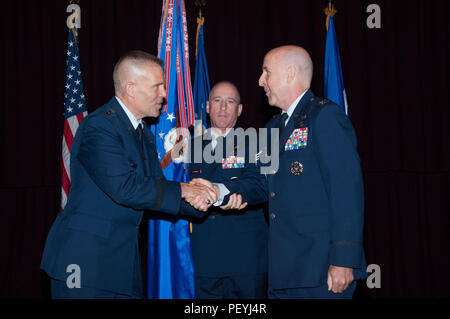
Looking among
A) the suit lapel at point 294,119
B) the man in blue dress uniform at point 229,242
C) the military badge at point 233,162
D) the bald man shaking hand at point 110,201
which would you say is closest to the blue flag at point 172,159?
the man in blue dress uniform at point 229,242

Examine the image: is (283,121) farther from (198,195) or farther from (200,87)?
(200,87)

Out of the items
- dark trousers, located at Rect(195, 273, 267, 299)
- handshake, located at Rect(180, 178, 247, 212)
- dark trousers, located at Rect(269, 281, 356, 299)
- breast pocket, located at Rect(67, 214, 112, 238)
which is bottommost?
dark trousers, located at Rect(195, 273, 267, 299)

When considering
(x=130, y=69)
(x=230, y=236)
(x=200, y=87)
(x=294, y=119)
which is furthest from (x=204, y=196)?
(x=200, y=87)

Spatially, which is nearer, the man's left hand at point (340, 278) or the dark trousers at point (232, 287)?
the man's left hand at point (340, 278)

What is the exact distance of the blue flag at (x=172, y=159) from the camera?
3.42 metres

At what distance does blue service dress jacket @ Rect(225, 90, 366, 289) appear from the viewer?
79.4 inches

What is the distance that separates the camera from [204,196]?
2.79 meters

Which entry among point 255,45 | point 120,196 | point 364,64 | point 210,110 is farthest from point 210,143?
point 364,64

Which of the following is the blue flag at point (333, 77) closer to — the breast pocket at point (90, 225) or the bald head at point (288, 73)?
the bald head at point (288, 73)

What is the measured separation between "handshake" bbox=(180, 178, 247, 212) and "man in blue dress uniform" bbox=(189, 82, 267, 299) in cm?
8

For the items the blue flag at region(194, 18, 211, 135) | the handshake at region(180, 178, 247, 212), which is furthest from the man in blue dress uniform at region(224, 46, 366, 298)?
the blue flag at region(194, 18, 211, 135)

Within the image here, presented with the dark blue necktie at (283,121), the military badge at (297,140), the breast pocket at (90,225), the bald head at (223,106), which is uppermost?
the bald head at (223,106)

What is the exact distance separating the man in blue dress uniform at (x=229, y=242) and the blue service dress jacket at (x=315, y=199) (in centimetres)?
74

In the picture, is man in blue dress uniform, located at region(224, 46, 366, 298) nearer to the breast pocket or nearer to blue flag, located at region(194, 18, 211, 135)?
the breast pocket
